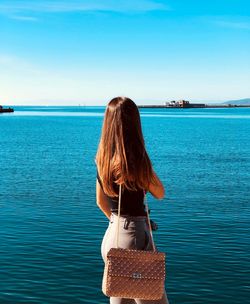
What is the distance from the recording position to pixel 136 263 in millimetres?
5633

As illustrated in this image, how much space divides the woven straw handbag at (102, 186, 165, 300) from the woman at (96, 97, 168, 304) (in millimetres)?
161

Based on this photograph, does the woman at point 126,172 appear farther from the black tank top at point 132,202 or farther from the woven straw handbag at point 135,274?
the woven straw handbag at point 135,274

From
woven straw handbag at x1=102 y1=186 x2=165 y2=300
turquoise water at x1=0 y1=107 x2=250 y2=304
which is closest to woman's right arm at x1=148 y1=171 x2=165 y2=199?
woven straw handbag at x1=102 y1=186 x2=165 y2=300

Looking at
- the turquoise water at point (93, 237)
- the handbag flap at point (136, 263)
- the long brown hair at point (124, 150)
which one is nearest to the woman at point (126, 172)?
the long brown hair at point (124, 150)

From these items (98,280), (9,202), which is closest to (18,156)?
(9,202)

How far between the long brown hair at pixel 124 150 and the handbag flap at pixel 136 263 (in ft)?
2.09

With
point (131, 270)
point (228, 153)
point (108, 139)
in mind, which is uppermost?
point (108, 139)

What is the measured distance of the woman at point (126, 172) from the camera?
5699 mm

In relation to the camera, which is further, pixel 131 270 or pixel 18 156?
pixel 18 156

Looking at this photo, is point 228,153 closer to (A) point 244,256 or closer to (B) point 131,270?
(A) point 244,256

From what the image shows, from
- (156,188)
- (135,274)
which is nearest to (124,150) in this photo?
(156,188)

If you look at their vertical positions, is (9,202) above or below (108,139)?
below

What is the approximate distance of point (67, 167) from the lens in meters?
54.2

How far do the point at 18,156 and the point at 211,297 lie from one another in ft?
174
